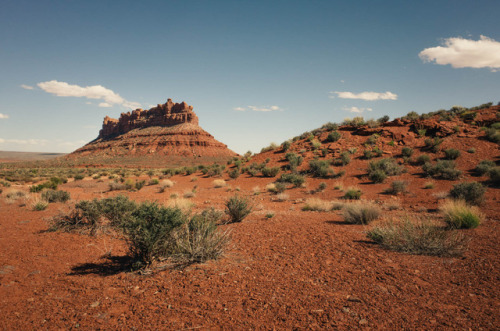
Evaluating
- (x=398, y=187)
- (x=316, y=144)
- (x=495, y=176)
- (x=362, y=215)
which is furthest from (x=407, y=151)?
(x=362, y=215)

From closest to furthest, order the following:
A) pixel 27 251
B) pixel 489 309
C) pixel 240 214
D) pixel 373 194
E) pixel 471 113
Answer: pixel 489 309, pixel 27 251, pixel 240 214, pixel 373 194, pixel 471 113

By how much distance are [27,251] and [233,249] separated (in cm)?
477

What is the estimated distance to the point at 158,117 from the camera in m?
106

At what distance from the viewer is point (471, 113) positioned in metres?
20.5

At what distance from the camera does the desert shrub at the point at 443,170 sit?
13477 millimetres

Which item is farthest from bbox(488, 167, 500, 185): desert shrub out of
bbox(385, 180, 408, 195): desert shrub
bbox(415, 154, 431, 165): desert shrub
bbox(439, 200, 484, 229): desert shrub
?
bbox(439, 200, 484, 229): desert shrub

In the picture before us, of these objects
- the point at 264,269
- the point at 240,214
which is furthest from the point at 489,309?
the point at 240,214

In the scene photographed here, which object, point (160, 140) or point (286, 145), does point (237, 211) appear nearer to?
point (286, 145)

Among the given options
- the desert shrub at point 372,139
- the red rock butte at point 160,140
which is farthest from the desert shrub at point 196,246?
the red rock butte at point 160,140

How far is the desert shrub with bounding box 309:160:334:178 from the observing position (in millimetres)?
17750

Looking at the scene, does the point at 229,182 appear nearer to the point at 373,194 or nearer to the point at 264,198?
the point at 264,198

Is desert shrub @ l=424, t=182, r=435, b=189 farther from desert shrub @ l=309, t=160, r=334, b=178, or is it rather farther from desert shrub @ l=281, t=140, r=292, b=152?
desert shrub @ l=281, t=140, r=292, b=152

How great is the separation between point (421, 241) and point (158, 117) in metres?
114

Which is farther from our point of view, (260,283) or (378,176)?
(378,176)
